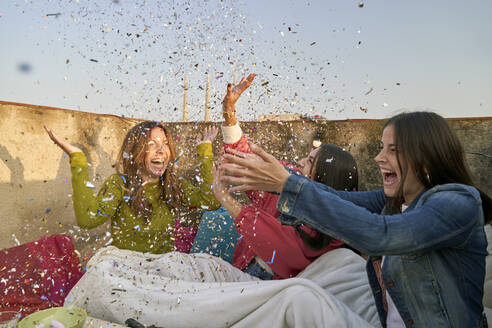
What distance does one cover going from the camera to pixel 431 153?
1204 mm

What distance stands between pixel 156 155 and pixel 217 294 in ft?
5.01

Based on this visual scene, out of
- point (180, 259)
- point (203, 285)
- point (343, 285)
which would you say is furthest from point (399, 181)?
point (180, 259)

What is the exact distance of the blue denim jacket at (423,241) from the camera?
92 centimetres

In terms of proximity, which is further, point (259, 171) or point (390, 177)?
point (390, 177)

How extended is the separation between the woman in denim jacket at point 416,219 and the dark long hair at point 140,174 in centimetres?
161

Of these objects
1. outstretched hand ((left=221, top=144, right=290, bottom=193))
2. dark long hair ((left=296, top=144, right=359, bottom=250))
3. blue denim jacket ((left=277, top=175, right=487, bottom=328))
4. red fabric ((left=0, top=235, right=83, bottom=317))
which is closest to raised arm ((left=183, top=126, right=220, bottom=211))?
dark long hair ((left=296, top=144, right=359, bottom=250))

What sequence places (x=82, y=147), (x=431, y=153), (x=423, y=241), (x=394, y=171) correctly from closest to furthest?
1. (x=423, y=241)
2. (x=431, y=153)
3. (x=394, y=171)
4. (x=82, y=147)

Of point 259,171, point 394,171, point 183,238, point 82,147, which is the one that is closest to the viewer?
point 259,171

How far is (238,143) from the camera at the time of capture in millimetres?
2471

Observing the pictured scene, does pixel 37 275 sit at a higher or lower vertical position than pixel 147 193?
lower

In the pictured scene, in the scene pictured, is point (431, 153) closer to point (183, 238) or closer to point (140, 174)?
point (140, 174)

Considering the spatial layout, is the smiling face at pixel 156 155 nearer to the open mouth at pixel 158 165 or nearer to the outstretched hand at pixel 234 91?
the open mouth at pixel 158 165

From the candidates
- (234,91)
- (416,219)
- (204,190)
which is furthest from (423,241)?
(204,190)

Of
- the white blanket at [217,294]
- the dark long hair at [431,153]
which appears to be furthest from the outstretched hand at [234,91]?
the dark long hair at [431,153]
